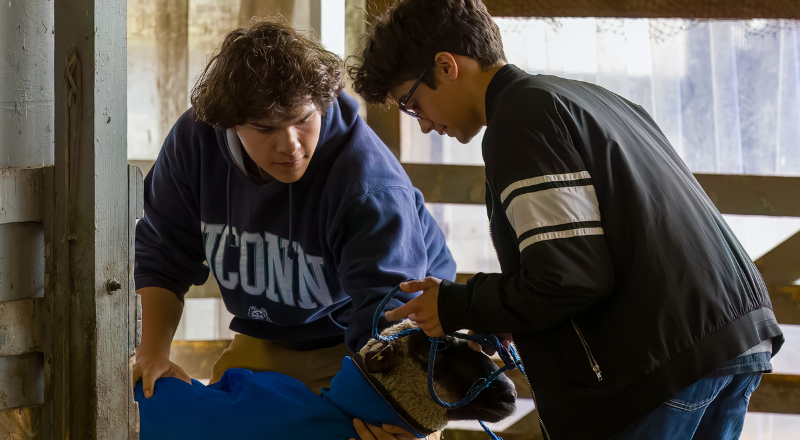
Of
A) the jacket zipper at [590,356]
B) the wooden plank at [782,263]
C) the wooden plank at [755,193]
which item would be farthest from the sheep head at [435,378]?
the wooden plank at [782,263]

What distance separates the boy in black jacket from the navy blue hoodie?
1.16 feet

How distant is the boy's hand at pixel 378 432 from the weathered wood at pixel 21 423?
543 mm

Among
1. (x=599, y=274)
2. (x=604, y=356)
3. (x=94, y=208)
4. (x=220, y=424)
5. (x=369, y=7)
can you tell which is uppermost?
(x=369, y=7)

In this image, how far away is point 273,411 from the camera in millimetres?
1249

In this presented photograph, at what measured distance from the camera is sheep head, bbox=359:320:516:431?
120cm

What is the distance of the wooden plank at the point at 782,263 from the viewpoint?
239cm

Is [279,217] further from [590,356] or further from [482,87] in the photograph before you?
[590,356]

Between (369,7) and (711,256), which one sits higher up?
(369,7)

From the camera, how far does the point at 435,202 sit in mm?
2504

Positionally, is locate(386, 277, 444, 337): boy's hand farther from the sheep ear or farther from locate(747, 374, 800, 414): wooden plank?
locate(747, 374, 800, 414): wooden plank

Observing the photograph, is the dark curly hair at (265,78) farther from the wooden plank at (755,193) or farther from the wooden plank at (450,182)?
the wooden plank at (755,193)

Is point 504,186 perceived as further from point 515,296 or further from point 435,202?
point 435,202

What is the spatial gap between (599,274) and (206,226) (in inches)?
42.9

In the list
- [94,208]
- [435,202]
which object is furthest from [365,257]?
[435,202]
